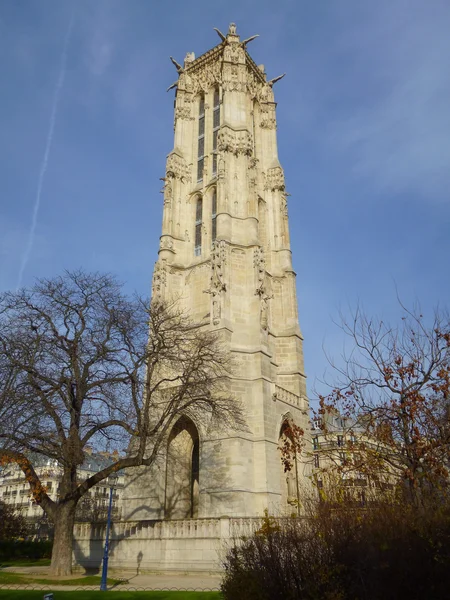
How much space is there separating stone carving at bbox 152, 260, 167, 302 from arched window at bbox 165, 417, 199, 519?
281 inches

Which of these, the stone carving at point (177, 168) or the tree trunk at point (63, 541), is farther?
the stone carving at point (177, 168)

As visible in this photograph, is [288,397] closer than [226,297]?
No

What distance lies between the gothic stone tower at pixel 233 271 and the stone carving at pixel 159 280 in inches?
2.5

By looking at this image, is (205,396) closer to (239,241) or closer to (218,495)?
(218,495)

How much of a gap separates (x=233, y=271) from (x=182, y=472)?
10.1 m

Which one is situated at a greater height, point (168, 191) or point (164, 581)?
Result: point (168, 191)

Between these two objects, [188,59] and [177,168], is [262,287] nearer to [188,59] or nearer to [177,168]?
[177,168]

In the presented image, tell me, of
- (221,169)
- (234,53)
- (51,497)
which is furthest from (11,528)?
(234,53)

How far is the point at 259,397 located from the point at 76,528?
9.08 meters

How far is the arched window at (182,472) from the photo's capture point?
22062mm

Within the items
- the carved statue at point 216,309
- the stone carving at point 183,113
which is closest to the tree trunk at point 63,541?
the carved statue at point 216,309

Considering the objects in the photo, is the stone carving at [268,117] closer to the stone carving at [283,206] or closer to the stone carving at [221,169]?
the stone carving at [283,206]

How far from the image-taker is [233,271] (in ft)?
81.9

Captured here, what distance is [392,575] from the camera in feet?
19.3
